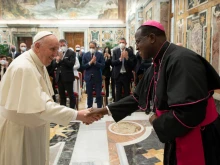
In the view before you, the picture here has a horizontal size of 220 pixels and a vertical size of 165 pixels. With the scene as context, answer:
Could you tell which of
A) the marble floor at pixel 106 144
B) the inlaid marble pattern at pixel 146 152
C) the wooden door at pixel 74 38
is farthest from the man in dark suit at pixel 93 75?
the wooden door at pixel 74 38

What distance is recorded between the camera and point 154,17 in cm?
763

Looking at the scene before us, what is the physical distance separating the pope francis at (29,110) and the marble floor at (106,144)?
3.93 ft

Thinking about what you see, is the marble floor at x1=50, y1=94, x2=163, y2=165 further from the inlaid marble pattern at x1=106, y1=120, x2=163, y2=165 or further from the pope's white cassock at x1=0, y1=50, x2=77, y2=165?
the pope's white cassock at x1=0, y1=50, x2=77, y2=165

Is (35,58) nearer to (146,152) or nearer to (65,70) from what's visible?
(146,152)

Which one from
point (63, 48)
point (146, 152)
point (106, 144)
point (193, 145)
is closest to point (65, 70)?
point (63, 48)

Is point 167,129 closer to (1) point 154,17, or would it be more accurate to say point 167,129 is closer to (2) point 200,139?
(2) point 200,139

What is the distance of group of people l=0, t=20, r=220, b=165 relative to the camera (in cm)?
152

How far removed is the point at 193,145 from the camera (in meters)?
1.63

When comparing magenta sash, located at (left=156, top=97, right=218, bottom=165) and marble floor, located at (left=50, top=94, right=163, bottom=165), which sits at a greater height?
magenta sash, located at (left=156, top=97, right=218, bottom=165)

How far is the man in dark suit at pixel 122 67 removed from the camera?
6062mm

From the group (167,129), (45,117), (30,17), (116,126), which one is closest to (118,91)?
(116,126)

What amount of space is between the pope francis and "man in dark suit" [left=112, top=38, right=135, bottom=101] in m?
3.79

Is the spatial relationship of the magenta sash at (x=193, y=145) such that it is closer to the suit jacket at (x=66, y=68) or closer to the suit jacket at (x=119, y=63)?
the suit jacket at (x=66, y=68)

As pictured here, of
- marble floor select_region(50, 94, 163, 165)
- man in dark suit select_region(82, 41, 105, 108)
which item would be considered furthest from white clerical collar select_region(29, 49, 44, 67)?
man in dark suit select_region(82, 41, 105, 108)
